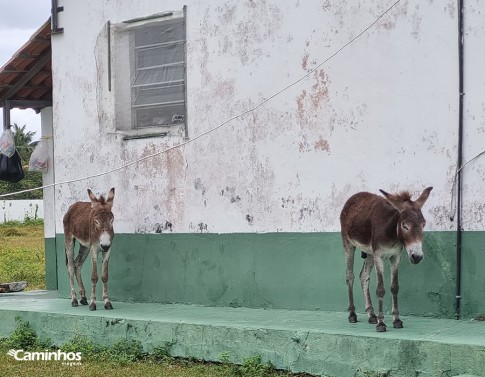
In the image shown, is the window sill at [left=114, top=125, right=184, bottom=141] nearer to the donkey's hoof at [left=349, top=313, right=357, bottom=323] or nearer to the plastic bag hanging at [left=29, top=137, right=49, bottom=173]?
the plastic bag hanging at [left=29, top=137, right=49, bottom=173]

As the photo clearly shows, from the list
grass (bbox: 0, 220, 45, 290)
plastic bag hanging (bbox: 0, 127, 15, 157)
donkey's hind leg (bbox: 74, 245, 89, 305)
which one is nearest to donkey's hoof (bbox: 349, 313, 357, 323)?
donkey's hind leg (bbox: 74, 245, 89, 305)

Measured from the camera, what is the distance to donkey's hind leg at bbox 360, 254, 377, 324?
923 centimetres

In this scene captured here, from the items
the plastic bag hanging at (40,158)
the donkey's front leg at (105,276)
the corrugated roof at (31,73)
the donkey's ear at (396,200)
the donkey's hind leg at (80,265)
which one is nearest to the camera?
the donkey's ear at (396,200)

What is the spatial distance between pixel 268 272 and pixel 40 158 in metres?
5.90

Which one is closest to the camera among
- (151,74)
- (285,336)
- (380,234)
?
(380,234)

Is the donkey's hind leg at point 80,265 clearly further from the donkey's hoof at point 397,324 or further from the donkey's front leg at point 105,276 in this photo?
the donkey's hoof at point 397,324

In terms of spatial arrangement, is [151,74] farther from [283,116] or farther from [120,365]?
[120,365]

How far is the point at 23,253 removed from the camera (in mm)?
26312

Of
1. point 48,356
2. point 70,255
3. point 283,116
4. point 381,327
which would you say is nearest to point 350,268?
point 381,327

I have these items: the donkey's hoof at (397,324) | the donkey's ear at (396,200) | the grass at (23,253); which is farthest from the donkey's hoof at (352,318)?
the grass at (23,253)

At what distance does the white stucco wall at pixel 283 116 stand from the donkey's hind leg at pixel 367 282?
2.37 feet

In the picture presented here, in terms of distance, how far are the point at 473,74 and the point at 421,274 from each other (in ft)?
6.65

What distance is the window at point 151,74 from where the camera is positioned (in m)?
12.0

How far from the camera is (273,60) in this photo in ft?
35.7
